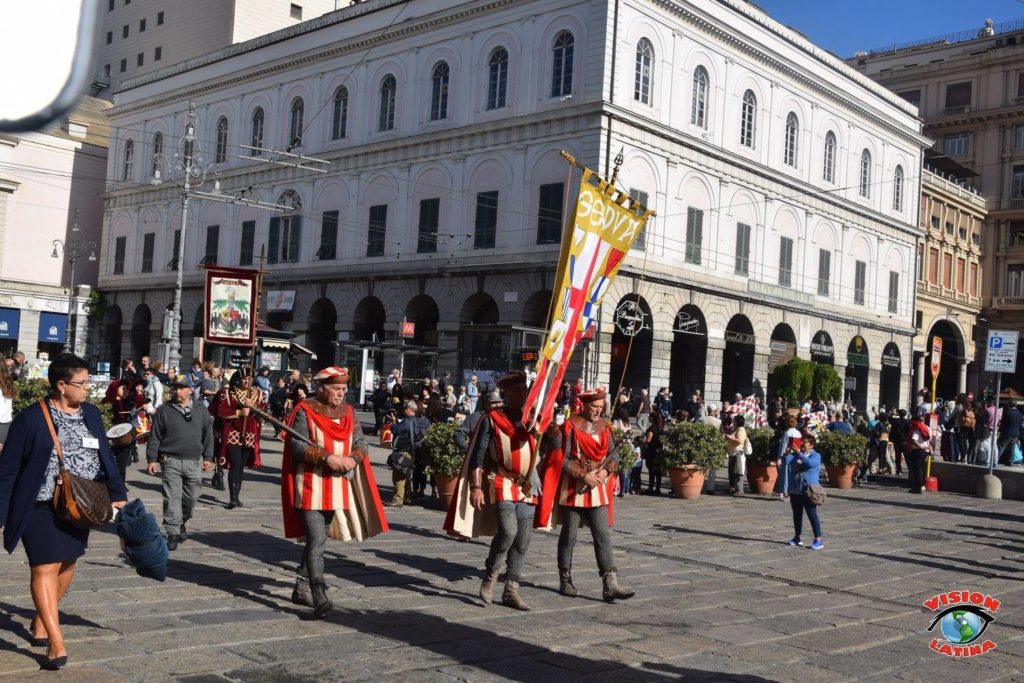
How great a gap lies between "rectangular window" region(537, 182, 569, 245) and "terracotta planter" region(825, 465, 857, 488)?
13.8 metres

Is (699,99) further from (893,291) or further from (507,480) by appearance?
(507,480)

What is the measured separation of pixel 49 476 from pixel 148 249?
46.6 meters

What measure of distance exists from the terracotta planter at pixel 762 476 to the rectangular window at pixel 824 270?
959 inches

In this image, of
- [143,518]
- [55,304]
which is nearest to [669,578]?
[143,518]

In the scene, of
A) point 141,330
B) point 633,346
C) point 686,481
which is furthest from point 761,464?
point 141,330

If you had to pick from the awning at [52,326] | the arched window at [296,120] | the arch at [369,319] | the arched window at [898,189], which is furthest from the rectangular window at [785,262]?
the awning at [52,326]

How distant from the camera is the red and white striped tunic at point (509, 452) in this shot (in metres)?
7.72

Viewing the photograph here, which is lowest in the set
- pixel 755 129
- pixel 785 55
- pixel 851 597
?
pixel 851 597

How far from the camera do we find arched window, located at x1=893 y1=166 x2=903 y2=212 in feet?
151

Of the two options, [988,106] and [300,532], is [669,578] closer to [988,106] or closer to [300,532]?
[300,532]

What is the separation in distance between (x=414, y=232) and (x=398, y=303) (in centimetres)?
258

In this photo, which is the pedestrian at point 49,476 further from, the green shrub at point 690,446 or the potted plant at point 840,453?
the potted plant at point 840,453

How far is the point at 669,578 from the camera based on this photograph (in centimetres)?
938

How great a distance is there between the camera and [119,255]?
5141cm
